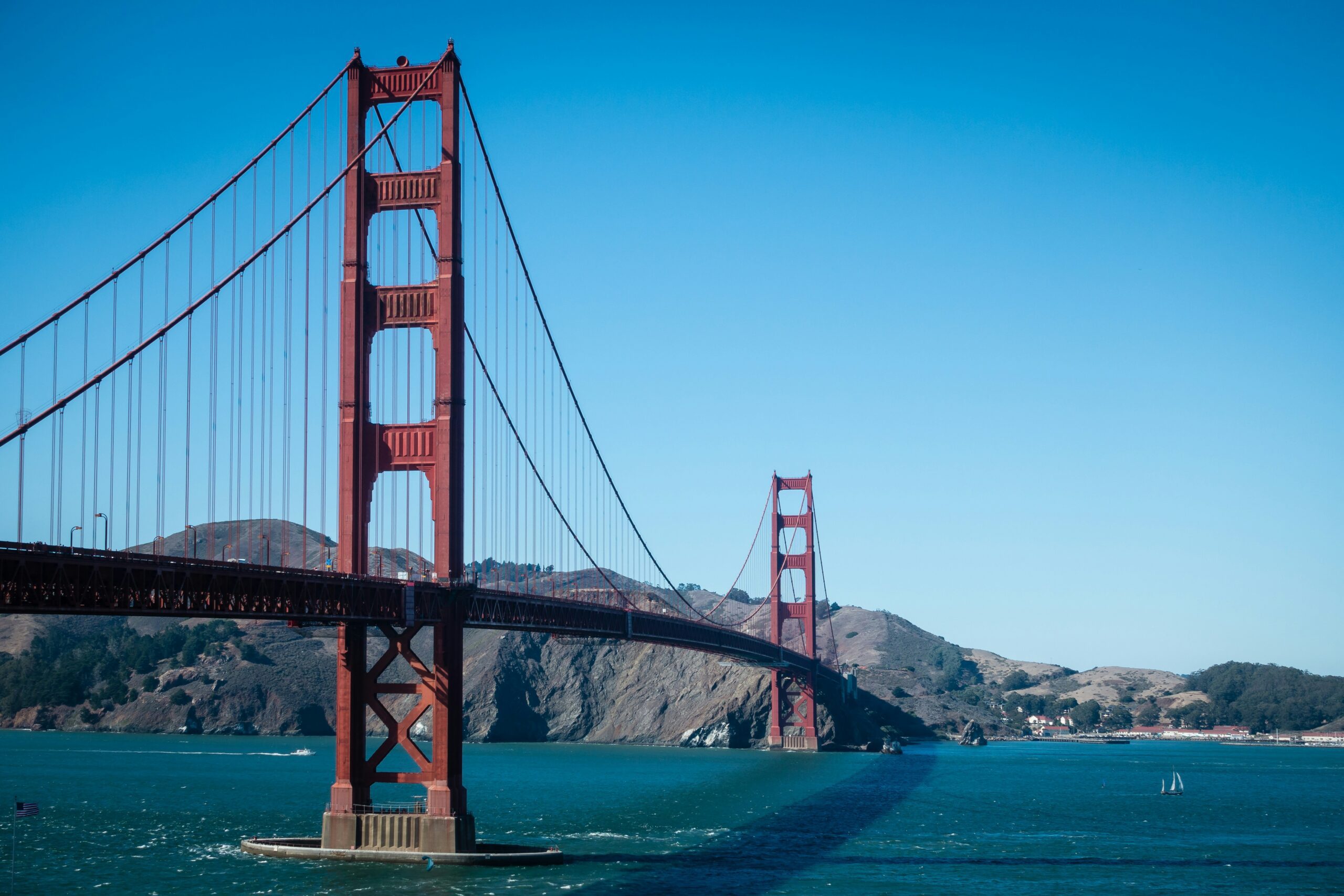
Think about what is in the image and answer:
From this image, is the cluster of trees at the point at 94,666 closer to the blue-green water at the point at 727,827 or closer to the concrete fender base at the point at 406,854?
the blue-green water at the point at 727,827

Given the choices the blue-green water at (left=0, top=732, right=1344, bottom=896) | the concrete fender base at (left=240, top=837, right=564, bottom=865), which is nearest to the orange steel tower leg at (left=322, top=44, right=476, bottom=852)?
the concrete fender base at (left=240, top=837, right=564, bottom=865)

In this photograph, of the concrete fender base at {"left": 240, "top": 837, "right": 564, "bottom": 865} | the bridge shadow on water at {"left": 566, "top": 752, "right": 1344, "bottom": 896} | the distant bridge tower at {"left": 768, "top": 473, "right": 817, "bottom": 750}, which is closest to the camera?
the bridge shadow on water at {"left": 566, "top": 752, "right": 1344, "bottom": 896}

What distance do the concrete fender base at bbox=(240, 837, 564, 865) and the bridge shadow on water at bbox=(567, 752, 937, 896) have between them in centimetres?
165

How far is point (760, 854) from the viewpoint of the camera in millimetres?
52156

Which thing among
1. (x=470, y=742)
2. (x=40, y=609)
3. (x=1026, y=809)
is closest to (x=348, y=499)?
(x=40, y=609)

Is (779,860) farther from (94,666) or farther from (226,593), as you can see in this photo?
(94,666)

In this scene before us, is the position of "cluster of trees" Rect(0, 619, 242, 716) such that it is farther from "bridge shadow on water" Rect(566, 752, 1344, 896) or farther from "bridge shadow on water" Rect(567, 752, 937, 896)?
"bridge shadow on water" Rect(566, 752, 1344, 896)

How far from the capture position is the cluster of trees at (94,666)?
17725 cm

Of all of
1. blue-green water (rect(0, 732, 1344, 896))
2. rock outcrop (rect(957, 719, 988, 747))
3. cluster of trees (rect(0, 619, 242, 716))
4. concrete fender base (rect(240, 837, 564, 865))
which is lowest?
rock outcrop (rect(957, 719, 988, 747))

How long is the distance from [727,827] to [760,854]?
369 inches

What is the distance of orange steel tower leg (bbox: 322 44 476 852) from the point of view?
146 ft

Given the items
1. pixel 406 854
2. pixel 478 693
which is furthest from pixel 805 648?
pixel 406 854

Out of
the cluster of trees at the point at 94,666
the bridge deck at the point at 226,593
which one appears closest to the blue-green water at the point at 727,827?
the bridge deck at the point at 226,593

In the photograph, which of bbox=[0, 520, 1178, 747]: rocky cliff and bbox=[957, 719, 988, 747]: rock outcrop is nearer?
bbox=[0, 520, 1178, 747]: rocky cliff
